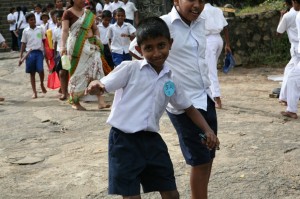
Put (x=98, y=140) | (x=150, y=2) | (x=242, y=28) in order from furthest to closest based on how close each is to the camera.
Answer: (x=150, y=2) → (x=242, y=28) → (x=98, y=140)

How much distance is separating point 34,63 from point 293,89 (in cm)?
466

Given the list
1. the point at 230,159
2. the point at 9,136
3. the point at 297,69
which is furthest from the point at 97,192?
the point at 297,69

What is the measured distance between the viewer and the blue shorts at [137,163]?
3.08m

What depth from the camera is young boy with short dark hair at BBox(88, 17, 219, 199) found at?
3.08 metres

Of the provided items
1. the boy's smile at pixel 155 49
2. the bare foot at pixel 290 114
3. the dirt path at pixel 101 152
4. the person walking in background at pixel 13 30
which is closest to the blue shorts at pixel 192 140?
the boy's smile at pixel 155 49

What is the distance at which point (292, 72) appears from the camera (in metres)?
6.86

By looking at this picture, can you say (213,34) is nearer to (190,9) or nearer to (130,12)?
(190,9)

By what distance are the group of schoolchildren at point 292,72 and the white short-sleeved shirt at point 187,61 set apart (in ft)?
10.6

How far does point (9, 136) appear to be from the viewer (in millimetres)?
6477

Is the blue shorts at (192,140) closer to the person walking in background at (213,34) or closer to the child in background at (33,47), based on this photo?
the person walking in background at (213,34)

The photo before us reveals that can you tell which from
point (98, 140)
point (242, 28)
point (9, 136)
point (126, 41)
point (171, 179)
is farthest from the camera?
point (242, 28)

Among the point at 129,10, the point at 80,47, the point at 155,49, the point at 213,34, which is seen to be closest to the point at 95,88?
the point at 155,49

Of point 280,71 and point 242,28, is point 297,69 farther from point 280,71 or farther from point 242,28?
point 242,28

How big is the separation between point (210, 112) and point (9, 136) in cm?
359
